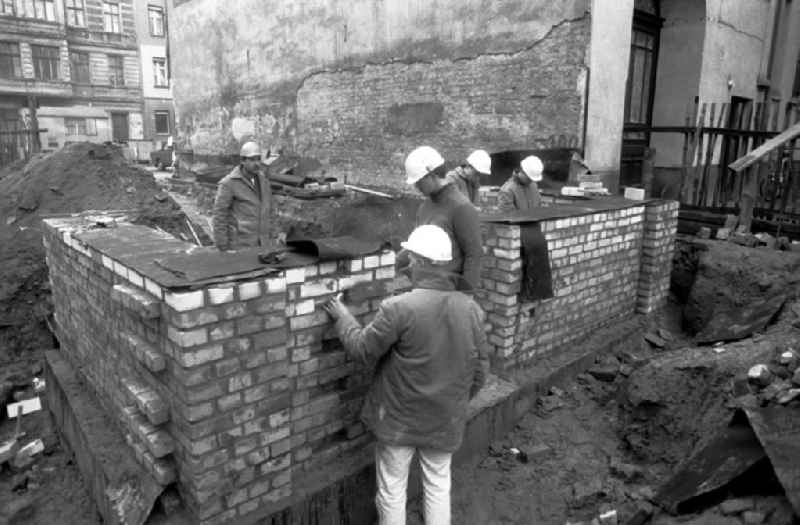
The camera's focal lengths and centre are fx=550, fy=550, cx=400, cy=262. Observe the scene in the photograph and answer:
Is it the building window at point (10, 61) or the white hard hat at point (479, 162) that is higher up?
the building window at point (10, 61)

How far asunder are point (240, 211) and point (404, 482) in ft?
10.6

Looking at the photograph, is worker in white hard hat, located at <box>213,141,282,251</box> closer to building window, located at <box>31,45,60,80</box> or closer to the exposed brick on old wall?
the exposed brick on old wall

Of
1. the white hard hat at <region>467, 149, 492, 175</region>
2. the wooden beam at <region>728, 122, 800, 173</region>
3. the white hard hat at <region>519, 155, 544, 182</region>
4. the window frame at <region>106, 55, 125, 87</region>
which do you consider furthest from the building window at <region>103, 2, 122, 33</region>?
the wooden beam at <region>728, 122, 800, 173</region>

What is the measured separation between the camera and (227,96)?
50.9 ft

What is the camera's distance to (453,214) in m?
3.75

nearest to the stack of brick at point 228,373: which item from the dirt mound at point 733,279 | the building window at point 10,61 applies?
the dirt mound at point 733,279

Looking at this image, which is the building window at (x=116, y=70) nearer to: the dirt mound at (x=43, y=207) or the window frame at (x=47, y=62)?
the window frame at (x=47, y=62)

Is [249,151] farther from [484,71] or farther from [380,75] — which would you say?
[380,75]

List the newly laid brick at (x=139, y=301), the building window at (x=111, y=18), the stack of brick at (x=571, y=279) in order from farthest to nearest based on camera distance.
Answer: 1. the building window at (x=111, y=18)
2. the stack of brick at (x=571, y=279)
3. the newly laid brick at (x=139, y=301)

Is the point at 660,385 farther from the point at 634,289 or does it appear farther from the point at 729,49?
the point at 729,49

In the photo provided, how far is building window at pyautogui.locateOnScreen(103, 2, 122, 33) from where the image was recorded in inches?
1394

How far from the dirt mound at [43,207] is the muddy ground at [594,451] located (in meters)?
1.27

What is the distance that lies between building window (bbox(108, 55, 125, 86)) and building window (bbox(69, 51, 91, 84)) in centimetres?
126

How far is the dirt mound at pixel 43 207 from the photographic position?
20.2 ft
